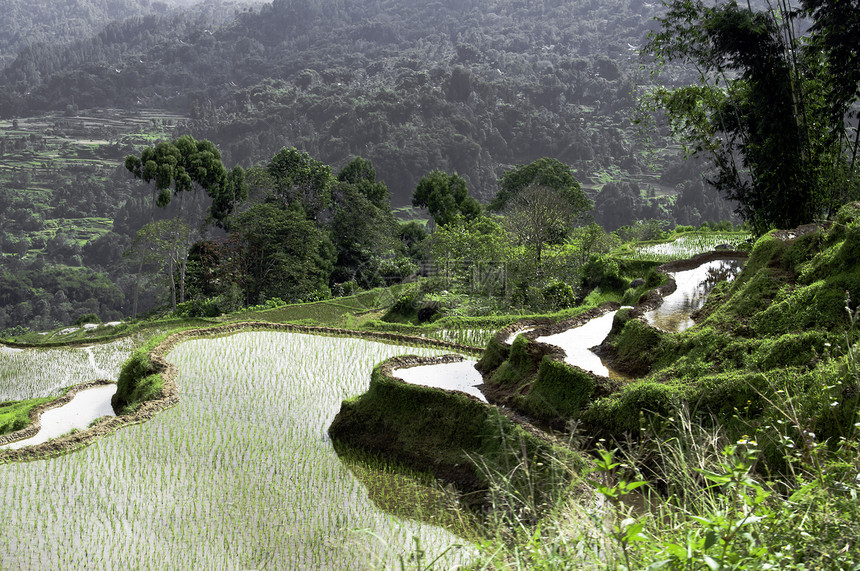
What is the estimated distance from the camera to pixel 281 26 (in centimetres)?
16688

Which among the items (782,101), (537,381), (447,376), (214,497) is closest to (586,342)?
(447,376)

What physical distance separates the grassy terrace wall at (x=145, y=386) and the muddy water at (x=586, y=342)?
178 cm

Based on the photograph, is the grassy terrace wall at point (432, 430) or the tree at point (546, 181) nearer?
the grassy terrace wall at point (432, 430)

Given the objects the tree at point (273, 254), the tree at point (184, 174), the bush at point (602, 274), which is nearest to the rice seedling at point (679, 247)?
the bush at point (602, 274)

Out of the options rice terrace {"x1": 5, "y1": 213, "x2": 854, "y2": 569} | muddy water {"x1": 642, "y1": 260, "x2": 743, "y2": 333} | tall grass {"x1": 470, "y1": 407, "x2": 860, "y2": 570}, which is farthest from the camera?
muddy water {"x1": 642, "y1": 260, "x2": 743, "y2": 333}

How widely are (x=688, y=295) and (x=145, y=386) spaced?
926 cm

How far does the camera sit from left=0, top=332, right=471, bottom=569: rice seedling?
6.10 meters

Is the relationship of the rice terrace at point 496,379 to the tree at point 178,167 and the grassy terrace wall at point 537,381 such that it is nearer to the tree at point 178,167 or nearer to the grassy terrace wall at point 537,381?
the grassy terrace wall at point 537,381

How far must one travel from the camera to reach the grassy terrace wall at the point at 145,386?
8.71m

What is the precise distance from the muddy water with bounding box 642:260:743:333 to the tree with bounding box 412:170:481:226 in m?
28.0

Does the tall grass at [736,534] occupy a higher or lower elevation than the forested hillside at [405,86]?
lower

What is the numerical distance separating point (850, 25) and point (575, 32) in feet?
512

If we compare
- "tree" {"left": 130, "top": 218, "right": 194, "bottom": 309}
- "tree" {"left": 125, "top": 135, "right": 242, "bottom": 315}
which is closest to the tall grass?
"tree" {"left": 130, "top": 218, "right": 194, "bottom": 309}

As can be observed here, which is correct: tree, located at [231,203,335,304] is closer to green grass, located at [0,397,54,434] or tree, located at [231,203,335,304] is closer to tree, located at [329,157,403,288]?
tree, located at [329,157,403,288]
